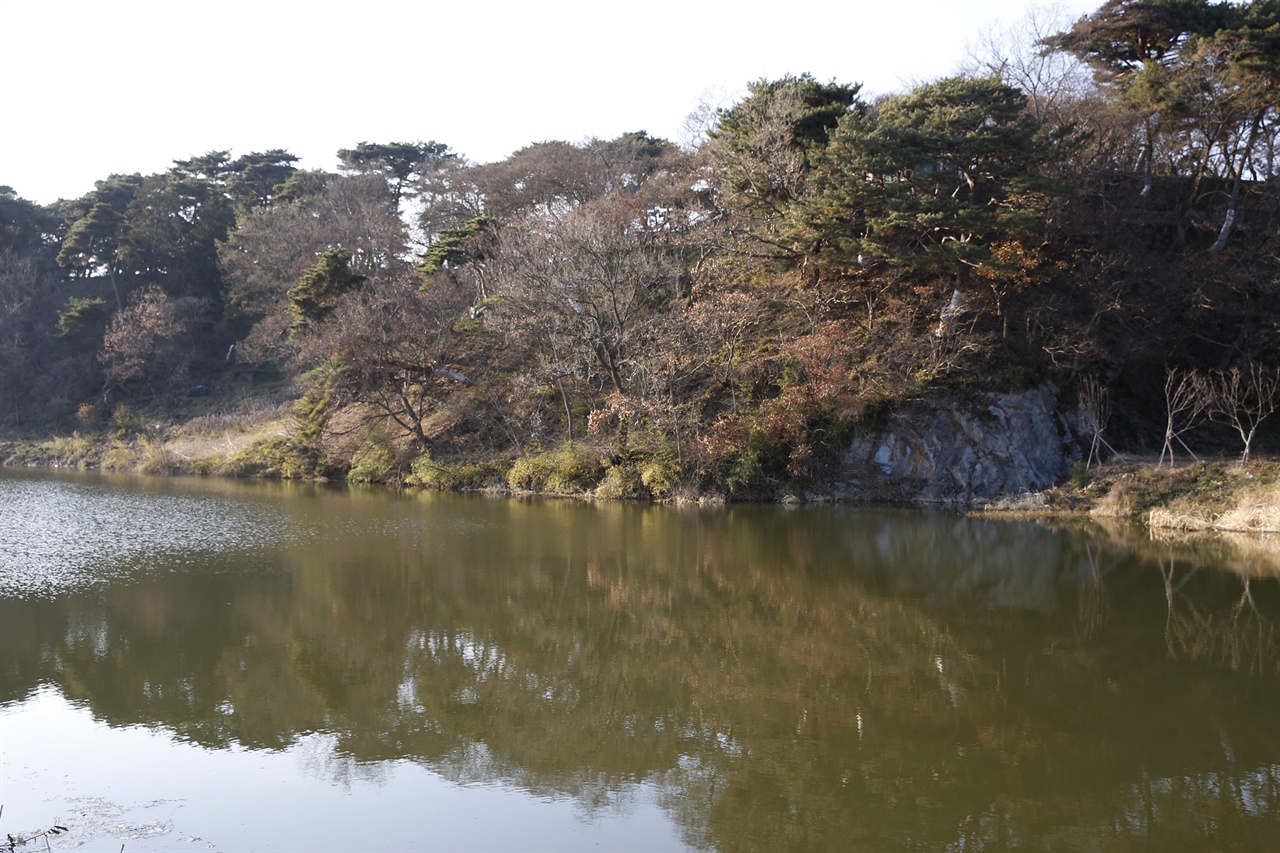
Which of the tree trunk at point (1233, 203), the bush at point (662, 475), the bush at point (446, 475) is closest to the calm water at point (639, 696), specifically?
the bush at point (662, 475)

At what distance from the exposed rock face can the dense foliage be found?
78 centimetres

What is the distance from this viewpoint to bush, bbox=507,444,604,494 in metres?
29.8

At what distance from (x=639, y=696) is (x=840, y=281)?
20.8m

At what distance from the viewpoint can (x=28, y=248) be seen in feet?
185

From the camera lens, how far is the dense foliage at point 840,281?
83.8ft

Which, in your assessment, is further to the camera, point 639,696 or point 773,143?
point 773,143

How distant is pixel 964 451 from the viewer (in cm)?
2609

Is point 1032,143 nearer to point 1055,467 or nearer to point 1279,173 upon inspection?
point 1055,467

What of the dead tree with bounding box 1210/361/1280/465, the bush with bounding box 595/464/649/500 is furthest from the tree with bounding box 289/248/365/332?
the dead tree with bounding box 1210/361/1280/465

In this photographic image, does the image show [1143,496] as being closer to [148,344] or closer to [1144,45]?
[1144,45]

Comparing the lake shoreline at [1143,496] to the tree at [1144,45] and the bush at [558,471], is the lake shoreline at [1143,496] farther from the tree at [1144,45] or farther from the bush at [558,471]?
the tree at [1144,45]

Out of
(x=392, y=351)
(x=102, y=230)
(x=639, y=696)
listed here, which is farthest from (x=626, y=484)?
(x=102, y=230)

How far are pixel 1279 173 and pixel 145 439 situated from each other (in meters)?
45.7

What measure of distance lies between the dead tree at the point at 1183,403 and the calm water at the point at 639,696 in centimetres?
522
